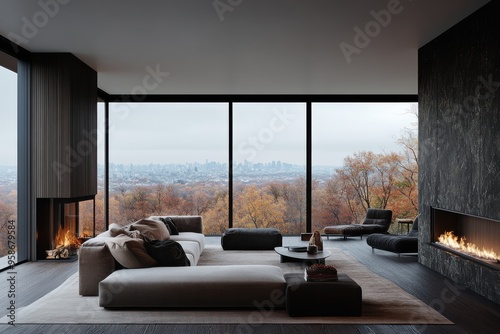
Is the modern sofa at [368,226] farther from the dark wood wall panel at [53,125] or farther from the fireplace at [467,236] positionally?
the dark wood wall panel at [53,125]

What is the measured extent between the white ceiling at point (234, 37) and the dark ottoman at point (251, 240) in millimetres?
2646

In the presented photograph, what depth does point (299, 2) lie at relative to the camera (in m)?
5.00

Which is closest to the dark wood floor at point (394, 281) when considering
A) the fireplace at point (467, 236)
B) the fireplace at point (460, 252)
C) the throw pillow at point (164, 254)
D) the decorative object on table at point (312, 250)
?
the fireplace at point (460, 252)

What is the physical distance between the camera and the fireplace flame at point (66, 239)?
7.30 meters

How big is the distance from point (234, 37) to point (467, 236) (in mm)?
3706

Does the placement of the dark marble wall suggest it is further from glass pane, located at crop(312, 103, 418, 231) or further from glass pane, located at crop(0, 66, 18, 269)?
glass pane, located at crop(0, 66, 18, 269)

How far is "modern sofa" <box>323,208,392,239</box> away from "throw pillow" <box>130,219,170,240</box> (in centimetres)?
409

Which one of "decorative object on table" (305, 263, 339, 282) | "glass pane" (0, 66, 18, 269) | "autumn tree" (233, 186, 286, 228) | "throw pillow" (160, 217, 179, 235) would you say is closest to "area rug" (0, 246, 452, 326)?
"decorative object on table" (305, 263, 339, 282)

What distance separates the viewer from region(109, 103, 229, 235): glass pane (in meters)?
10.5

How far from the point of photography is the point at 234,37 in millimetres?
6250

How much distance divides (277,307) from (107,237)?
1990 millimetres

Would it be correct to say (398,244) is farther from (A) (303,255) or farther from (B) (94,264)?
(B) (94,264)

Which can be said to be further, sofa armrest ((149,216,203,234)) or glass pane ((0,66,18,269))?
sofa armrest ((149,216,203,234))

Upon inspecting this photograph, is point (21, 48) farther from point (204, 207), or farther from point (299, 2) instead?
point (204, 207)
